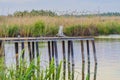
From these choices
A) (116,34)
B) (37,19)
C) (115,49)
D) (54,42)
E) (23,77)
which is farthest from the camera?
(116,34)

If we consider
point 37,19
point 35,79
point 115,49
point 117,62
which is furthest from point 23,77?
point 37,19

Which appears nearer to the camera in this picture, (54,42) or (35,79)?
(35,79)

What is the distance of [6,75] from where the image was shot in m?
6.66

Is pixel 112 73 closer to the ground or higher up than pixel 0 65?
closer to the ground

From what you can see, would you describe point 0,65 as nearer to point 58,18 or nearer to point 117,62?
point 117,62

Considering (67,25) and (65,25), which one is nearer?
(65,25)

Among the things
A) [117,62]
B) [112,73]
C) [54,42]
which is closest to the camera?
[54,42]

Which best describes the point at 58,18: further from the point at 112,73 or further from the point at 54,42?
the point at 54,42

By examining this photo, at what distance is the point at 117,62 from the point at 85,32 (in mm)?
12075

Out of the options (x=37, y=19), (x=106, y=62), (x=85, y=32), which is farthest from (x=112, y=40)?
(x=106, y=62)

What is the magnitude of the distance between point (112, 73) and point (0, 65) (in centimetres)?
892

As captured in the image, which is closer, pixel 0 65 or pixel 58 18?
pixel 0 65

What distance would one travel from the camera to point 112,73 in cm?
1520

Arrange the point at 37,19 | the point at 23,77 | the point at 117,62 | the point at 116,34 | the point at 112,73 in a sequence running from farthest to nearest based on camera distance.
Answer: the point at 116,34 → the point at 37,19 → the point at 117,62 → the point at 112,73 → the point at 23,77
